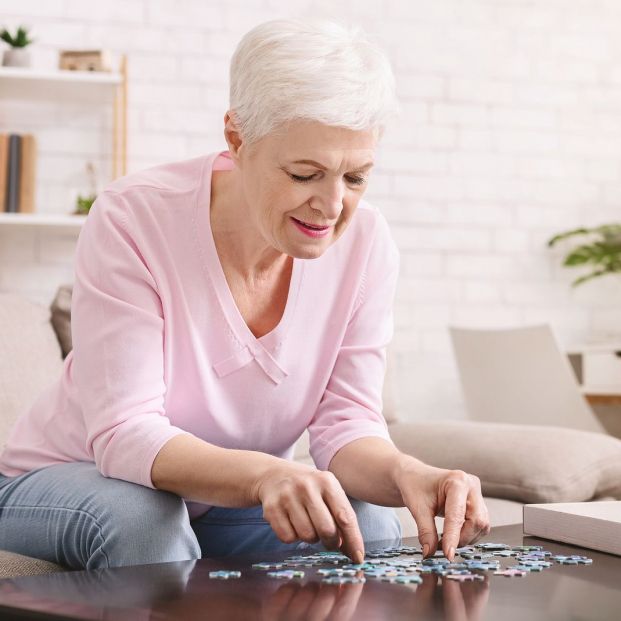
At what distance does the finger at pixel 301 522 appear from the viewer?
1.07m

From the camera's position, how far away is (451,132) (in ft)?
13.3

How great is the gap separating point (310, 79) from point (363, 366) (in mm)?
490

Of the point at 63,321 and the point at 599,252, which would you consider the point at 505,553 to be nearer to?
the point at 63,321

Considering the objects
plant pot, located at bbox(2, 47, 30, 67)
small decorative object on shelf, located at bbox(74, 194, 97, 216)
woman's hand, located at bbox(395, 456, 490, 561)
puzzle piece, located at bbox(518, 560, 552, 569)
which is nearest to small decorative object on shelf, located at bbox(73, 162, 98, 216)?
small decorative object on shelf, located at bbox(74, 194, 97, 216)

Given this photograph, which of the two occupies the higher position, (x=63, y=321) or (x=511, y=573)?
(x=511, y=573)

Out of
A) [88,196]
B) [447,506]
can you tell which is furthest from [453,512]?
[88,196]

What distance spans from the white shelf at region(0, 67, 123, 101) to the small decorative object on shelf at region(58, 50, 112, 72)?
22mm

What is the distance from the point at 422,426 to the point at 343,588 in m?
1.64

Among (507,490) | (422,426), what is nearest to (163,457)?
(507,490)

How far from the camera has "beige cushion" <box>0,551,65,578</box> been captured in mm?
1329

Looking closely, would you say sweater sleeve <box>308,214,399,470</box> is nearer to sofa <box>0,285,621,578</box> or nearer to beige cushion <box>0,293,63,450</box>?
sofa <box>0,285,621,578</box>

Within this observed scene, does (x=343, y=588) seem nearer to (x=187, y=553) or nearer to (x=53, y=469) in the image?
(x=187, y=553)

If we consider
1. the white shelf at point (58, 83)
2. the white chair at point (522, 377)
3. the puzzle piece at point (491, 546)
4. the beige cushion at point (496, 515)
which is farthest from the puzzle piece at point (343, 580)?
the white shelf at point (58, 83)

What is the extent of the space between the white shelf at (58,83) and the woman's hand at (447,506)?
256 centimetres
